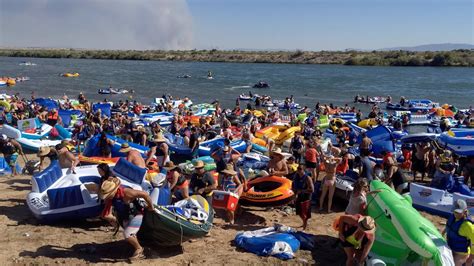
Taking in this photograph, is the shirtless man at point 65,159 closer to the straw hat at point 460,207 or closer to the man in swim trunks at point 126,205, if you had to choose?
the man in swim trunks at point 126,205

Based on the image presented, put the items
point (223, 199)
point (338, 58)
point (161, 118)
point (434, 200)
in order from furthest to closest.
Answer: point (338, 58) → point (161, 118) → point (434, 200) → point (223, 199)

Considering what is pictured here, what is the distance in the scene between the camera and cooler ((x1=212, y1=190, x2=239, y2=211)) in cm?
848

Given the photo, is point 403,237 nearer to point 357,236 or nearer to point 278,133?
point 357,236

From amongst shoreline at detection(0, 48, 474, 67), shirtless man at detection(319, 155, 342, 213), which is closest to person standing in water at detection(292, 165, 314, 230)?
shirtless man at detection(319, 155, 342, 213)

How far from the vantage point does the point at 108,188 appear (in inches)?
259

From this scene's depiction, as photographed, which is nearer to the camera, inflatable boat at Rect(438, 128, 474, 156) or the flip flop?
the flip flop

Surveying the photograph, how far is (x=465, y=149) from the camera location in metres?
12.7

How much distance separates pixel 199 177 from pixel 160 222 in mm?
1959

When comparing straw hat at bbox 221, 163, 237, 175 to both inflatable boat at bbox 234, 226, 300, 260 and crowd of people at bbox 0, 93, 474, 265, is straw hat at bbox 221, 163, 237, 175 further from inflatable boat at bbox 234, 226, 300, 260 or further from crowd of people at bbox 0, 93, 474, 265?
inflatable boat at bbox 234, 226, 300, 260

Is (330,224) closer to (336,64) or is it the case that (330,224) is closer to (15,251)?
(15,251)

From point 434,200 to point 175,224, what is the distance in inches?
235

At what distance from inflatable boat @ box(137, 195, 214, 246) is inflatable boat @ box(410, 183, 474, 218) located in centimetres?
505

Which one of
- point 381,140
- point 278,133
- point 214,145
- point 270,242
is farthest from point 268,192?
point 278,133

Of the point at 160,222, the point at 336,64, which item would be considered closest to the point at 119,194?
the point at 160,222
